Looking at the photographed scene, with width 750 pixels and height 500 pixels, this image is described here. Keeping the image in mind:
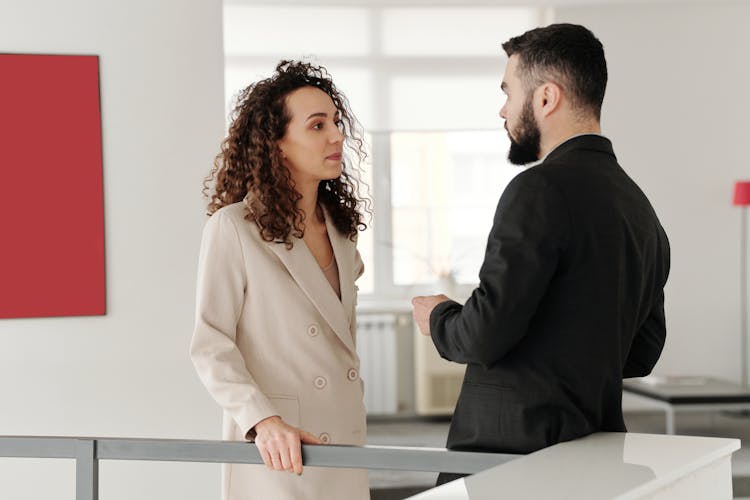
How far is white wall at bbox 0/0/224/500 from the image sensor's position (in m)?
3.39

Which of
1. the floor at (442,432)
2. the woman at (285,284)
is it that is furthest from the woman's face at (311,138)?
the floor at (442,432)

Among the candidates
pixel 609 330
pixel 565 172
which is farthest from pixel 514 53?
pixel 609 330

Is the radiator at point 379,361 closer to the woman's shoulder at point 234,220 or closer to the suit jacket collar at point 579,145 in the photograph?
the woman's shoulder at point 234,220

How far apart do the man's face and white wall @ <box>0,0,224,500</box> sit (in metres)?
1.97

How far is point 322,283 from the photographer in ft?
6.57

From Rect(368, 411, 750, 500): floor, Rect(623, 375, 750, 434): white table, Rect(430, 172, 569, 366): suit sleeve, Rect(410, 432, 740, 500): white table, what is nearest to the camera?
Rect(410, 432, 740, 500): white table

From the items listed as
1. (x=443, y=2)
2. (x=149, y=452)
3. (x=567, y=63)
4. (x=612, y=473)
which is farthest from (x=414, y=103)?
(x=612, y=473)

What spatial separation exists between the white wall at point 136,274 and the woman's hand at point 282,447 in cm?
191

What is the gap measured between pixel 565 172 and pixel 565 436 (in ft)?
1.38

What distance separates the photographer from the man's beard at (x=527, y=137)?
5.52 feet

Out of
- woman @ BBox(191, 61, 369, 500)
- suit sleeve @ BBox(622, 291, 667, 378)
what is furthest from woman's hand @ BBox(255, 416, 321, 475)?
suit sleeve @ BBox(622, 291, 667, 378)

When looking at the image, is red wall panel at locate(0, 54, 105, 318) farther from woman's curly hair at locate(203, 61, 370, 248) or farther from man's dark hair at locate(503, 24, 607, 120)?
man's dark hair at locate(503, 24, 607, 120)

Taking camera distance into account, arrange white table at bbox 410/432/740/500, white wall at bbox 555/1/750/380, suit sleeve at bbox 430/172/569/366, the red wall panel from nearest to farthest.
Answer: white table at bbox 410/432/740/500
suit sleeve at bbox 430/172/569/366
the red wall panel
white wall at bbox 555/1/750/380

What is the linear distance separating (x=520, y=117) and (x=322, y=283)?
1.85 ft
